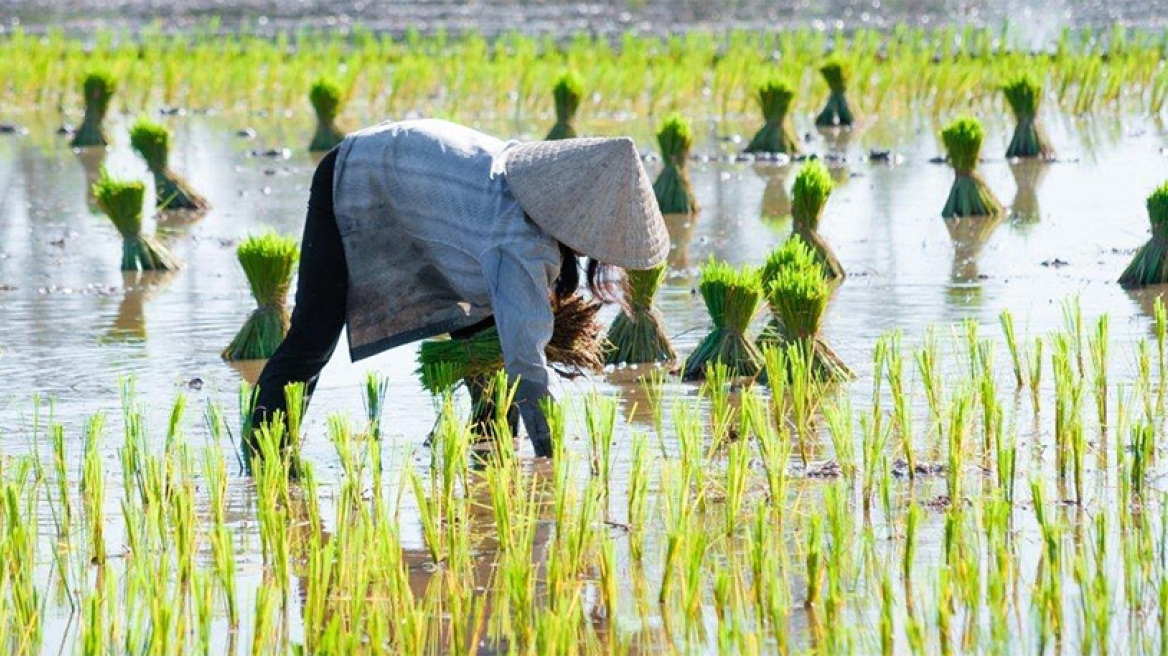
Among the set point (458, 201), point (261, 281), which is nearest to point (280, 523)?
point (458, 201)

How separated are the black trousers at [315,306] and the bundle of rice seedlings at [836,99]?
27.9 ft

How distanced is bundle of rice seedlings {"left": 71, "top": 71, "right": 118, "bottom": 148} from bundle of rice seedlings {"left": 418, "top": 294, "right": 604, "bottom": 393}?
27.9ft

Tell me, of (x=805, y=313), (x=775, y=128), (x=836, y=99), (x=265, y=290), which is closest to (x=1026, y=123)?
(x=775, y=128)

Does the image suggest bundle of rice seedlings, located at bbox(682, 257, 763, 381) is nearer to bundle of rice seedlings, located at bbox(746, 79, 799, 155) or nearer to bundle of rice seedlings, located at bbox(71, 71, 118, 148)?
bundle of rice seedlings, located at bbox(746, 79, 799, 155)

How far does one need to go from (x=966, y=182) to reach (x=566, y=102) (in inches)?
137

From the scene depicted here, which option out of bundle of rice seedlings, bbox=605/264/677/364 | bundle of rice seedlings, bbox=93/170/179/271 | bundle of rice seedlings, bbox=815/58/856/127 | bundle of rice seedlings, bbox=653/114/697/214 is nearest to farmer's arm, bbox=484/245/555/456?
bundle of rice seedlings, bbox=605/264/677/364

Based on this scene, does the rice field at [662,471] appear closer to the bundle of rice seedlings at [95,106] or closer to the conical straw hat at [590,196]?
the conical straw hat at [590,196]

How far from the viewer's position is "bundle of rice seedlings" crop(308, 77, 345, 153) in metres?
12.9

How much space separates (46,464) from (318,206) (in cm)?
110

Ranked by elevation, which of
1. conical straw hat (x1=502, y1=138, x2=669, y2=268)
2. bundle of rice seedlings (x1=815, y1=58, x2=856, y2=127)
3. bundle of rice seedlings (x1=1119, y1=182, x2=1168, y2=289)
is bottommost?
conical straw hat (x1=502, y1=138, x2=669, y2=268)

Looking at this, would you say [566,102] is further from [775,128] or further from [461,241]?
[461,241]

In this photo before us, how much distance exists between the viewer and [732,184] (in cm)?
1143

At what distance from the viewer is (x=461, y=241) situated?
491 cm

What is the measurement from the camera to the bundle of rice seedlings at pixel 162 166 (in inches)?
422
